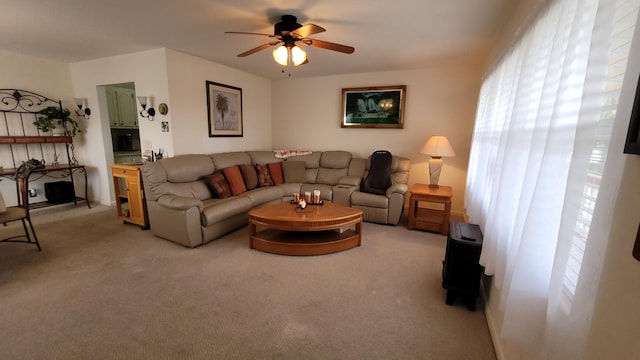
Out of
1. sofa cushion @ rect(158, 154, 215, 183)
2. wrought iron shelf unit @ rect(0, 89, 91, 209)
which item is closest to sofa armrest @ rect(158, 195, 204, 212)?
sofa cushion @ rect(158, 154, 215, 183)

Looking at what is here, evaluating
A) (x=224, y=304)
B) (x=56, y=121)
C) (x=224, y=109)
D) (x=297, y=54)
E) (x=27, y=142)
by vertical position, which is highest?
(x=297, y=54)

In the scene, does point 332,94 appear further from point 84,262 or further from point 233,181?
point 84,262

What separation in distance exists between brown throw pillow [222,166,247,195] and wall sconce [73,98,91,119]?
2768 mm

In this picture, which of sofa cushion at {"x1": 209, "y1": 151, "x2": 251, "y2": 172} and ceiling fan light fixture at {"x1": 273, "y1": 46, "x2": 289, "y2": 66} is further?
sofa cushion at {"x1": 209, "y1": 151, "x2": 251, "y2": 172}

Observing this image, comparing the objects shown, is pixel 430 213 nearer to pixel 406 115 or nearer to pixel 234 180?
pixel 406 115

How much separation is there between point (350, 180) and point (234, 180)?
6.28 ft

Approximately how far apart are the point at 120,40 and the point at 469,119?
198 inches

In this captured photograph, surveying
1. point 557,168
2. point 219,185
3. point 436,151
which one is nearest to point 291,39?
point 219,185

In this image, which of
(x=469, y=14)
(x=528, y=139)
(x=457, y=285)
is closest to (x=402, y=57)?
(x=469, y=14)

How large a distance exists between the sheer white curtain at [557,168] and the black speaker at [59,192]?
6123 mm

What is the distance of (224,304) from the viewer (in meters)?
2.10

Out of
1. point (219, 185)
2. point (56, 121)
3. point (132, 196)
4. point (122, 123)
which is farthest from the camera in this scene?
point (122, 123)

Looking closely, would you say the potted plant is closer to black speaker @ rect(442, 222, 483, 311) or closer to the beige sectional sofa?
the beige sectional sofa

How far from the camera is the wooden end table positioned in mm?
3598
